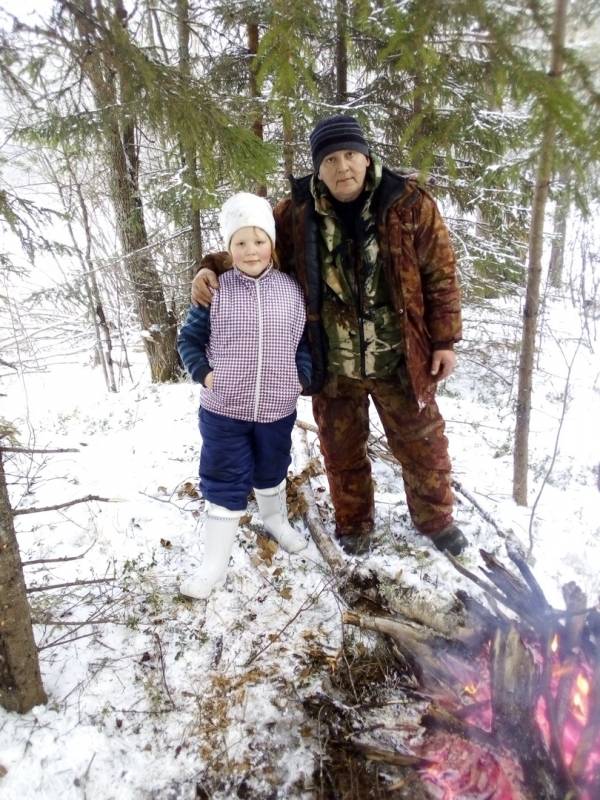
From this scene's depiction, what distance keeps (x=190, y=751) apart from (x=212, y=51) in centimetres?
A: 796

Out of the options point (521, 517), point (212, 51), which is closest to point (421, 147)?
point (521, 517)

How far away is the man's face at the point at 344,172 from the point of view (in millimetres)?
Result: 2583

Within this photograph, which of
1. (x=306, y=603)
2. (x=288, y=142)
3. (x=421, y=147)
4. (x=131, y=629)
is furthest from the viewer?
(x=288, y=142)

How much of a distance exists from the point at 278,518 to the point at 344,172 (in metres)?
2.20

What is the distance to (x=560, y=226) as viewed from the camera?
927 cm

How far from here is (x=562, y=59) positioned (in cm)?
146

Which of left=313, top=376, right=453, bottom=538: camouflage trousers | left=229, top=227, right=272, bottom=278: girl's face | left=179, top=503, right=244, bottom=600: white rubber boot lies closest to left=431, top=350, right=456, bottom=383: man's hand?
left=313, top=376, right=453, bottom=538: camouflage trousers

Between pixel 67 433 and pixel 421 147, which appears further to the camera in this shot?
pixel 67 433

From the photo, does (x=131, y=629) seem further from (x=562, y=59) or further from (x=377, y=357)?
(x=562, y=59)

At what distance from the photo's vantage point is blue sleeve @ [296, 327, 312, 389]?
2.88 meters

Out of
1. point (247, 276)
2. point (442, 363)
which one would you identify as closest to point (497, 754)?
point (442, 363)

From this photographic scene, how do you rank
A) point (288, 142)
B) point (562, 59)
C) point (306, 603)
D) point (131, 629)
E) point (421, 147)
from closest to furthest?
point (562, 59) < point (421, 147) < point (131, 629) < point (306, 603) < point (288, 142)

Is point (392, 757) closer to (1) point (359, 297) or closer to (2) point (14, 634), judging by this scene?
(2) point (14, 634)

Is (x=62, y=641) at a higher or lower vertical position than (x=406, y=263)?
lower
